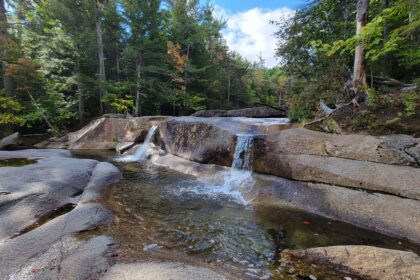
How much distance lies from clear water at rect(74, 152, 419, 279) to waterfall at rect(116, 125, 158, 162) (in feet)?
13.7

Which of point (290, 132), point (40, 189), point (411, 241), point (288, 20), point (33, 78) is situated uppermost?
point (288, 20)

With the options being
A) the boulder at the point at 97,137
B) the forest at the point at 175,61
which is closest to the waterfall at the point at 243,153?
the forest at the point at 175,61

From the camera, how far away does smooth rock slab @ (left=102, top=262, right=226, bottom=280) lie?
237 centimetres

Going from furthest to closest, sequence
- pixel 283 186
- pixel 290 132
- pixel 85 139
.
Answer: pixel 85 139, pixel 290 132, pixel 283 186

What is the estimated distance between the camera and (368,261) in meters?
2.86

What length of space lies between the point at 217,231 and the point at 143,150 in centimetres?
777

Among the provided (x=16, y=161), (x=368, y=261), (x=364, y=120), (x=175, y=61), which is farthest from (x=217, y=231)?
(x=175, y=61)

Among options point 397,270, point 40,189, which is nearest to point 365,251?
point 397,270

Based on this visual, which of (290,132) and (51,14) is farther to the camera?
(51,14)

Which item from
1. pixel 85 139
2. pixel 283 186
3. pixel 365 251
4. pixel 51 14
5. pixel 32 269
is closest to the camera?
pixel 32 269

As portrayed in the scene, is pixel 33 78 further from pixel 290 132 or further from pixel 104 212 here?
pixel 290 132

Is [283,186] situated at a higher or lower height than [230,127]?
lower

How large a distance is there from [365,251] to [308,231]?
113 centimetres

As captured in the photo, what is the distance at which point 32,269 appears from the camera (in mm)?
2547
